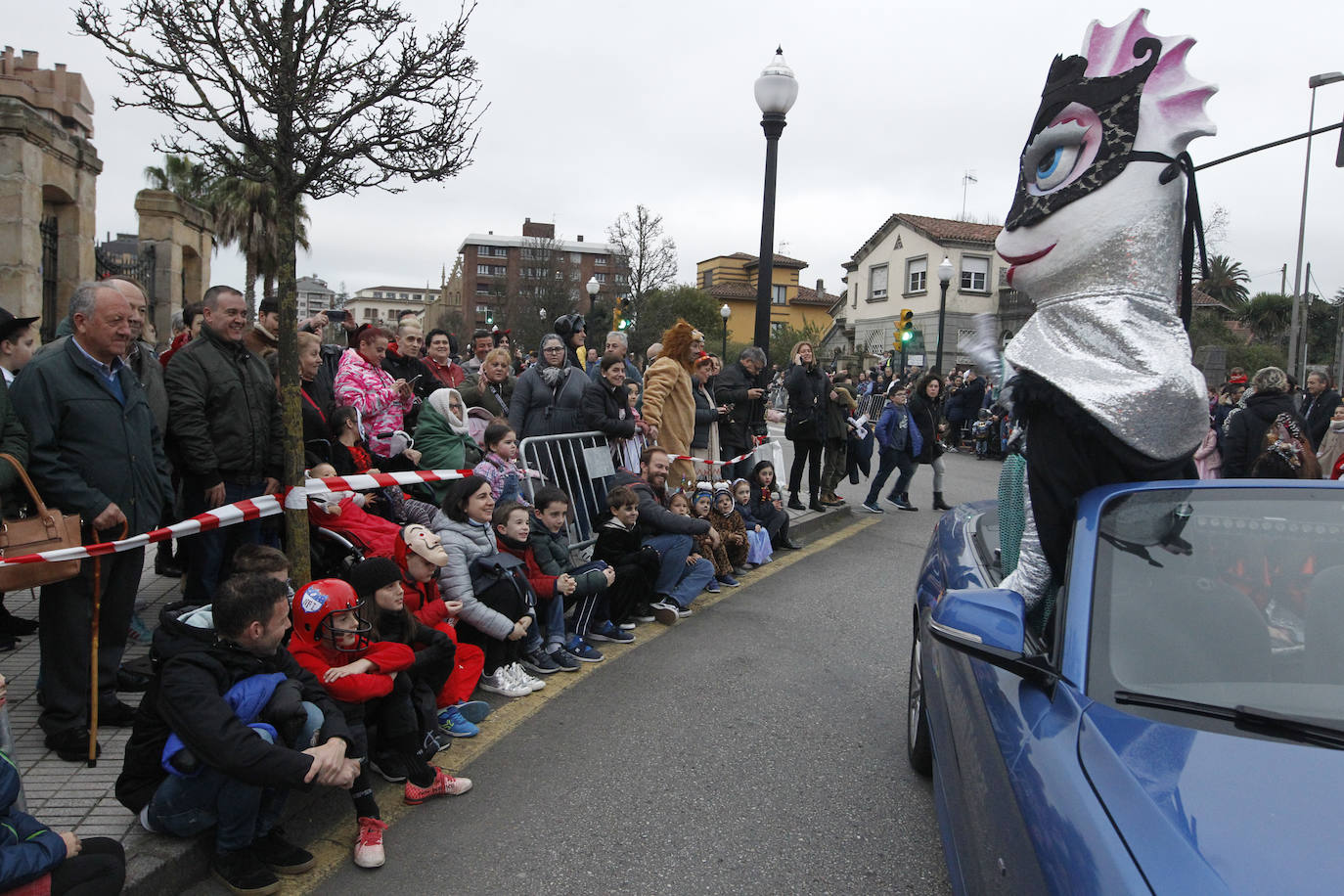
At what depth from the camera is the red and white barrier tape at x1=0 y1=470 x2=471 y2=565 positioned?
3443 mm

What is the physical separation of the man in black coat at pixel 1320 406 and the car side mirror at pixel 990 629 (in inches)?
404

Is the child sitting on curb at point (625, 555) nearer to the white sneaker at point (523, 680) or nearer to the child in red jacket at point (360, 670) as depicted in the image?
the white sneaker at point (523, 680)

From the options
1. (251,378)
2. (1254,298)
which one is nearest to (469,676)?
(251,378)

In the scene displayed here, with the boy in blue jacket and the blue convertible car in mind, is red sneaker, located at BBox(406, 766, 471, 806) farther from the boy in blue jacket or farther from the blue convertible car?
the boy in blue jacket

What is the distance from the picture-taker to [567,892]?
9.53 feet

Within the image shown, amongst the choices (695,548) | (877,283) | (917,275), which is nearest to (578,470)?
(695,548)

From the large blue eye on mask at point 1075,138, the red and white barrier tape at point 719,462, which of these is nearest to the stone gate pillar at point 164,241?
the red and white barrier tape at point 719,462

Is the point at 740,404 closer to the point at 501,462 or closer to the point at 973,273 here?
the point at 501,462

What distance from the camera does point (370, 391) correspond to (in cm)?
610

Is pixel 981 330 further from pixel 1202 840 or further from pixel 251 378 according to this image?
pixel 251 378

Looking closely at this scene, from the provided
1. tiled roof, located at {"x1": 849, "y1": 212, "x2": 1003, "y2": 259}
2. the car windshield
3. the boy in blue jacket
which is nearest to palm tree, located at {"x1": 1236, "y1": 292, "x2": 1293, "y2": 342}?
tiled roof, located at {"x1": 849, "y1": 212, "x2": 1003, "y2": 259}

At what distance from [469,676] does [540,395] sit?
341 centimetres

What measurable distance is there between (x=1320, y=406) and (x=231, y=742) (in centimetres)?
1192

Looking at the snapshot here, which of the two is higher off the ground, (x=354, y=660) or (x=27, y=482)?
(x=27, y=482)
